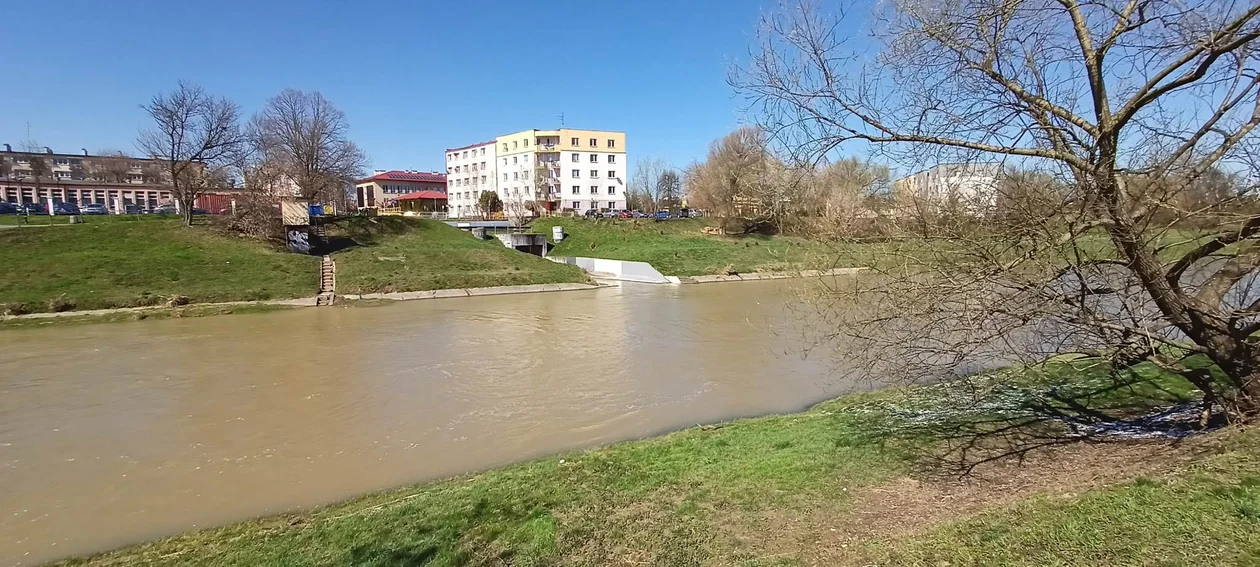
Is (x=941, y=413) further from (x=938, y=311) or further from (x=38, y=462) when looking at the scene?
(x=38, y=462)

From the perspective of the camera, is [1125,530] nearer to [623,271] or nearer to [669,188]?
[623,271]

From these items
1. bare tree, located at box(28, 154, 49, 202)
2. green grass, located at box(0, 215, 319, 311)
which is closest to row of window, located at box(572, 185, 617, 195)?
green grass, located at box(0, 215, 319, 311)

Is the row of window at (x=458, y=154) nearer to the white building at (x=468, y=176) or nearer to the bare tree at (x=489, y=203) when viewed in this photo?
the white building at (x=468, y=176)

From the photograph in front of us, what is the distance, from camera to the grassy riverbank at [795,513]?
323 cm

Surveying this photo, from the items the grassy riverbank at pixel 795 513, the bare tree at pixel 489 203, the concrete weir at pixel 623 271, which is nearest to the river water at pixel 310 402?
the grassy riverbank at pixel 795 513

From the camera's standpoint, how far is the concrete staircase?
24117 mm

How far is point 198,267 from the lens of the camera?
24.5 metres

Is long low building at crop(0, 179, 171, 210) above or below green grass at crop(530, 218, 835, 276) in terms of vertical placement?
above

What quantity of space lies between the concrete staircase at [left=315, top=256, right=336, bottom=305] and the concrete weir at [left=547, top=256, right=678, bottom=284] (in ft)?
44.6

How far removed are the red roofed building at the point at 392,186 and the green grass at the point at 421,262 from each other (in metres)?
46.2

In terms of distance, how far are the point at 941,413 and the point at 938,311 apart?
3.11 metres

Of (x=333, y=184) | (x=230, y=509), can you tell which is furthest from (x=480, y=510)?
(x=333, y=184)

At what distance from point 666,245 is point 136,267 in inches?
1078

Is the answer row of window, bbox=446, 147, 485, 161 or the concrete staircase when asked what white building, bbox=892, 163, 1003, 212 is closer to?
the concrete staircase
